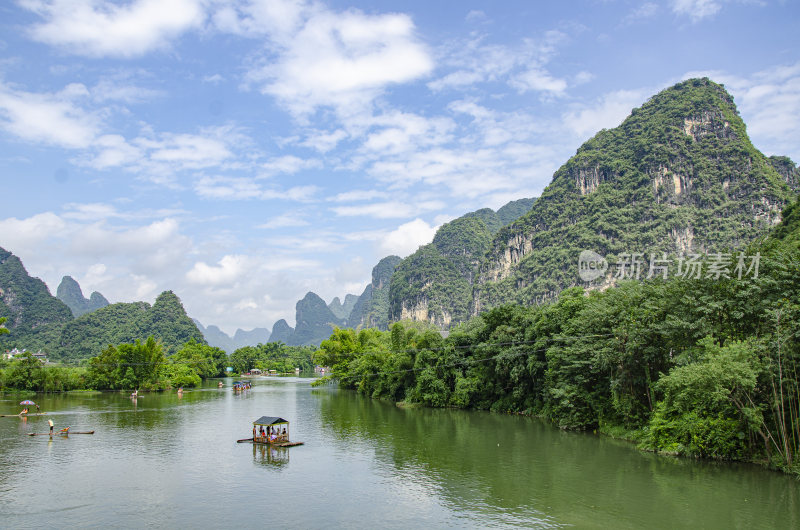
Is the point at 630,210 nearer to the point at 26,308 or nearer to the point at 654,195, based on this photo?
the point at 654,195

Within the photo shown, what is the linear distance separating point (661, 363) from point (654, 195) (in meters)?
101

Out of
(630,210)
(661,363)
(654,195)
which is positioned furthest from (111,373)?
(654,195)

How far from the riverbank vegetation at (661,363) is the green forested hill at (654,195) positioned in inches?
2746

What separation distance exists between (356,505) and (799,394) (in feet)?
48.7

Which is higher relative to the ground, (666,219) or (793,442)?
(666,219)

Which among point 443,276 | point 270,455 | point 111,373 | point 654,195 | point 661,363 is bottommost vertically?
point 270,455

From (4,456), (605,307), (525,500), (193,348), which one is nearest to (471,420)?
(605,307)

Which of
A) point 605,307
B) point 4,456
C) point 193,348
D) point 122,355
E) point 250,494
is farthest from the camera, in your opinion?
point 193,348

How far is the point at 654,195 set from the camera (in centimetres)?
11369

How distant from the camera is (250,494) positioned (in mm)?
16781

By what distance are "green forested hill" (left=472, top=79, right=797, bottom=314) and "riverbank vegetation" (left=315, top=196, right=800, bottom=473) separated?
229ft

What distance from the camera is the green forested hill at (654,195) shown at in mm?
100312

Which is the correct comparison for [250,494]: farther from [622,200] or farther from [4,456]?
[622,200]

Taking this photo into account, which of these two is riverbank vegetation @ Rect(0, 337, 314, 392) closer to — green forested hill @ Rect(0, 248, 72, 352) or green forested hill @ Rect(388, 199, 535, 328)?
green forested hill @ Rect(0, 248, 72, 352)
